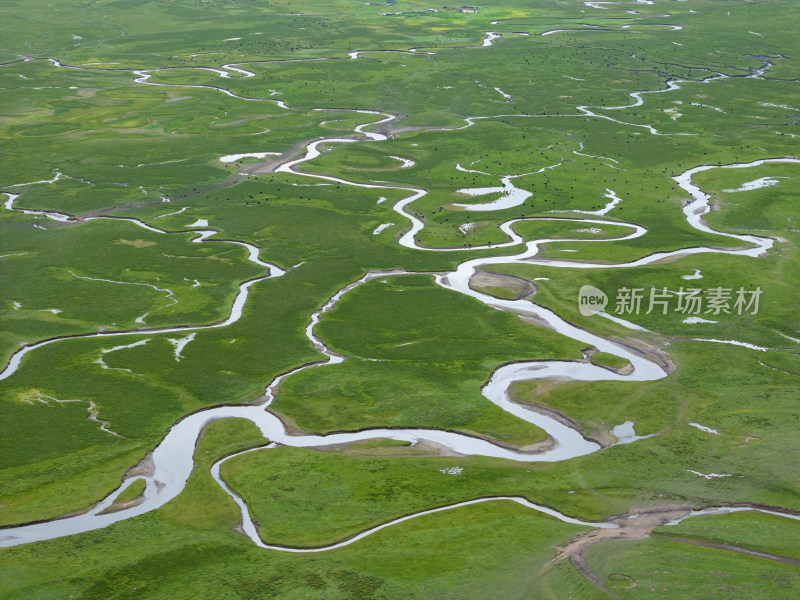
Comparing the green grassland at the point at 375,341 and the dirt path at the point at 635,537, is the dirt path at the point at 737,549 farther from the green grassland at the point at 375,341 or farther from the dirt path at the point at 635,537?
the green grassland at the point at 375,341

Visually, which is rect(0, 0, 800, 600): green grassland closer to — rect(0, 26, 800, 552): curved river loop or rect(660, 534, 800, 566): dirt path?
rect(660, 534, 800, 566): dirt path

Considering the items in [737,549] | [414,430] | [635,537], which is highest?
[737,549]

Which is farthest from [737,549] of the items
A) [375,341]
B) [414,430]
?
[375,341]

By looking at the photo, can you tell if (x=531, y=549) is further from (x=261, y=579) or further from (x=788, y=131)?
(x=788, y=131)

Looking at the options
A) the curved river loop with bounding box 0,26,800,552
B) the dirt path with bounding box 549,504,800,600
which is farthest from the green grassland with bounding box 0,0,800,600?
the curved river loop with bounding box 0,26,800,552

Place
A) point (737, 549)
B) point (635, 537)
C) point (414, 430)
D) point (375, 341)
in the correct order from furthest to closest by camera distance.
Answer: point (375, 341) → point (414, 430) → point (635, 537) → point (737, 549)

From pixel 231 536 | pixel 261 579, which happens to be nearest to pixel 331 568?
pixel 261 579

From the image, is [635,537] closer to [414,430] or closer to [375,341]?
[414,430]

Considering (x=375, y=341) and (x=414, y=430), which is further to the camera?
(x=375, y=341)
